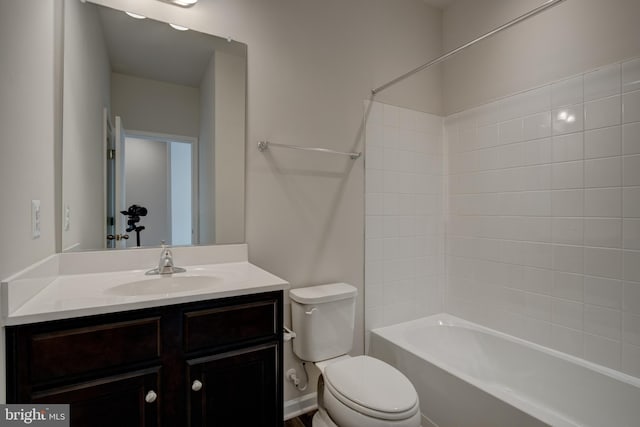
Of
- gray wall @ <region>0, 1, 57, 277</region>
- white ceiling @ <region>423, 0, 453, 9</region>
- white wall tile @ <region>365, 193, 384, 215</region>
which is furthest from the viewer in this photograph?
white ceiling @ <region>423, 0, 453, 9</region>

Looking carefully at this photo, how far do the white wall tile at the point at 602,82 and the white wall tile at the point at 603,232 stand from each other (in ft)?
2.10

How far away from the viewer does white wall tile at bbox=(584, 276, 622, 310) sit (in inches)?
63.1

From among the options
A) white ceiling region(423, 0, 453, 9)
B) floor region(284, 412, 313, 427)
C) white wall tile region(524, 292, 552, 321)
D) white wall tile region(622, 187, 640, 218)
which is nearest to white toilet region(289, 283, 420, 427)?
floor region(284, 412, 313, 427)

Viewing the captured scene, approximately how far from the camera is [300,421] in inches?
72.1

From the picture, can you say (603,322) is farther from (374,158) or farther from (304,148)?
(304,148)

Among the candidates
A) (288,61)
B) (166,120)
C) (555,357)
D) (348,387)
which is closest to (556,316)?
(555,357)

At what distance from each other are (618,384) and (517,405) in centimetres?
64

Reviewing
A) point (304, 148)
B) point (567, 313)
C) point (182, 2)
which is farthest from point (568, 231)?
point (182, 2)

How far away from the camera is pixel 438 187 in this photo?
98.0 inches

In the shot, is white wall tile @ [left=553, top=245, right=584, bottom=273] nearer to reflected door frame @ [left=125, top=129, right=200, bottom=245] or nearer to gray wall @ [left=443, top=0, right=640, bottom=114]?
gray wall @ [left=443, top=0, right=640, bottom=114]

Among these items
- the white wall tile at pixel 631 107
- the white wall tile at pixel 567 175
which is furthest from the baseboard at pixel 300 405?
the white wall tile at pixel 631 107

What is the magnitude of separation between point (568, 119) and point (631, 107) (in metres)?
0.26

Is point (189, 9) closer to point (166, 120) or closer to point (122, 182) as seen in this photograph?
point (166, 120)

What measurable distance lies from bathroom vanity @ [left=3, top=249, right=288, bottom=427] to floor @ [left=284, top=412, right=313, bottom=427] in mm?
628
